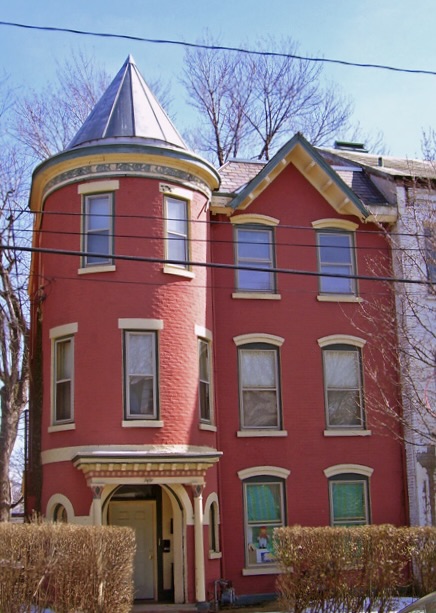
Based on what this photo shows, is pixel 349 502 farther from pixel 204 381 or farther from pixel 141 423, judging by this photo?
pixel 141 423

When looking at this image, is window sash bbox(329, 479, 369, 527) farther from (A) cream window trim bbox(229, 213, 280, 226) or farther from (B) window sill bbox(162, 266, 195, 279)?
(A) cream window trim bbox(229, 213, 280, 226)

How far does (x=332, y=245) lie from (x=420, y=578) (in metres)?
8.64

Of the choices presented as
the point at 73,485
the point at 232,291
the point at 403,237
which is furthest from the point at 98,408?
the point at 403,237

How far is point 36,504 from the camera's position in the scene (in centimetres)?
2012

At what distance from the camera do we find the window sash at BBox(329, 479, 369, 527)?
20734 mm

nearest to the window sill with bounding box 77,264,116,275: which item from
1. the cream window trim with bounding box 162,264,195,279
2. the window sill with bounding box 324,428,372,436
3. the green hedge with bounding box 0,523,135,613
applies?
the cream window trim with bounding box 162,264,195,279

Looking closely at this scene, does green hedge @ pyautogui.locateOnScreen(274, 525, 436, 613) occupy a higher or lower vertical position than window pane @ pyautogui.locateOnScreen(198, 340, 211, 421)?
lower

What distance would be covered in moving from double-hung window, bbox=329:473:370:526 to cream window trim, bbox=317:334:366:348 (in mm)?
3224

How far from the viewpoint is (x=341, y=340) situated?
71.0 feet

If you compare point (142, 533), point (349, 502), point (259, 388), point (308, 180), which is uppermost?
point (308, 180)

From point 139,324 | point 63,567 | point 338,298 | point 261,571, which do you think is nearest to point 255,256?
point 338,298

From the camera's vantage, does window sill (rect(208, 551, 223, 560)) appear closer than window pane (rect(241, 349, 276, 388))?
Yes

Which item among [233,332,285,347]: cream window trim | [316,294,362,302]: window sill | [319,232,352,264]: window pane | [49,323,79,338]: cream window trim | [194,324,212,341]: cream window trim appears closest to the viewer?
[49,323,79,338]: cream window trim

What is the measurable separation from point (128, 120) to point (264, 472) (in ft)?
29.1
